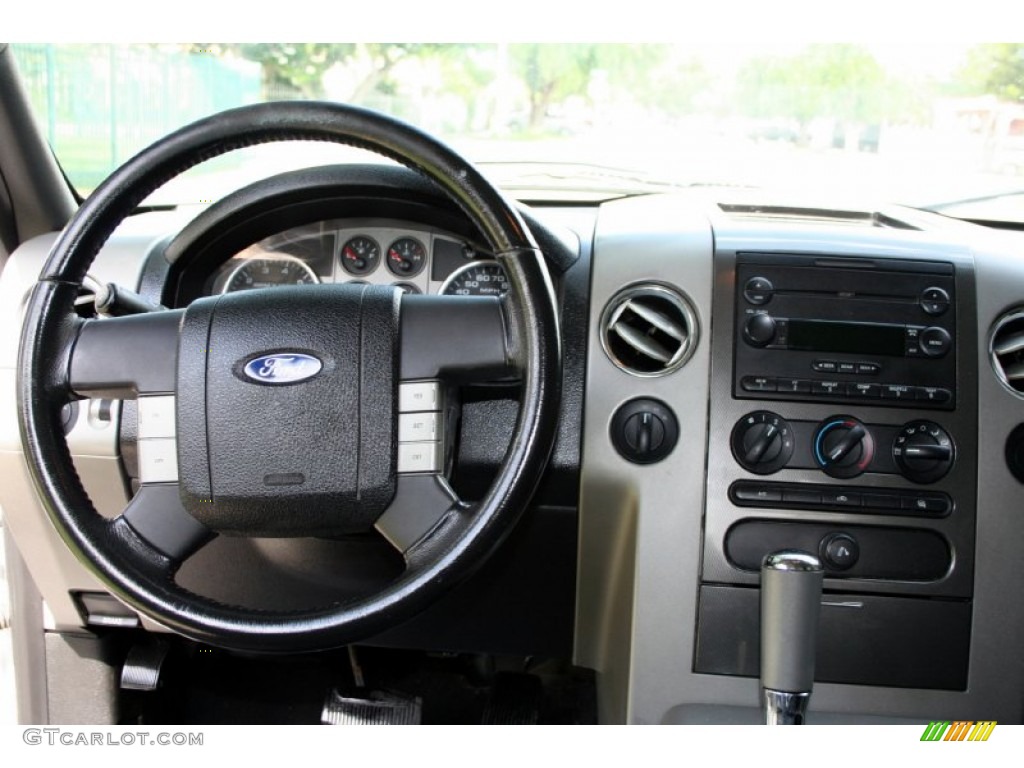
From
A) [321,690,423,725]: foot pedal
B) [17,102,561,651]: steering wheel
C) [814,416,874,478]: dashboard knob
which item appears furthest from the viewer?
[321,690,423,725]: foot pedal

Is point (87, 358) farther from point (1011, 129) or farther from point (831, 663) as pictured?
point (1011, 129)

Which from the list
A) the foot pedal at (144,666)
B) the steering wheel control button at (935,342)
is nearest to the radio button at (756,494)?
the steering wheel control button at (935,342)

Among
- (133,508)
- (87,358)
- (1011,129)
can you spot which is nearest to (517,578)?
(133,508)

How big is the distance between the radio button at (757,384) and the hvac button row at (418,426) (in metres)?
0.53

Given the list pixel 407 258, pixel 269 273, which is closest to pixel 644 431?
pixel 407 258

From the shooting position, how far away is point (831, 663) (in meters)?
1.48

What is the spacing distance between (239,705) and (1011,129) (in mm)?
2022

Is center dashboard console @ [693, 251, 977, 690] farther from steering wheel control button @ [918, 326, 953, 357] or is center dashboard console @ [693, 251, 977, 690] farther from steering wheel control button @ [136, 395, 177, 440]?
steering wheel control button @ [136, 395, 177, 440]

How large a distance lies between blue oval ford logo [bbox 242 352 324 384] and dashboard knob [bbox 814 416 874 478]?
0.77 meters

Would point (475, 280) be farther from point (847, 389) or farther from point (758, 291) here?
point (847, 389)

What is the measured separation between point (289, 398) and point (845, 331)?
0.84 metres

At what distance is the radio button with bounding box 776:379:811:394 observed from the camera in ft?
4.76

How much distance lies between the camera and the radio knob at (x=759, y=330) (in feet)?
4.82

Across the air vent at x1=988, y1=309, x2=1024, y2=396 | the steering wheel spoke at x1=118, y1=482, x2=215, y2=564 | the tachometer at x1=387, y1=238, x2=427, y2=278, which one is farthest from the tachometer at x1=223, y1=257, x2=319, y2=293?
the air vent at x1=988, y1=309, x2=1024, y2=396
